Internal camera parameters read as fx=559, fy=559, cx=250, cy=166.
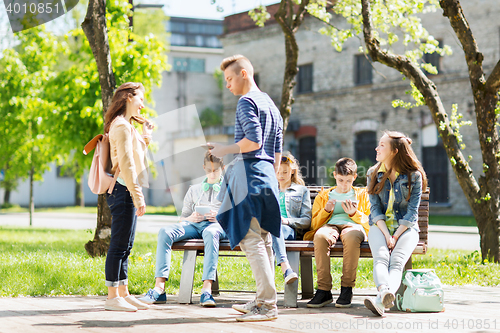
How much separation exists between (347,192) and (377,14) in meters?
5.63

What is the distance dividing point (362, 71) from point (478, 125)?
1855 cm

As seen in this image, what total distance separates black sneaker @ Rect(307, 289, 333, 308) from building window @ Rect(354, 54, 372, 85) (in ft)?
70.1

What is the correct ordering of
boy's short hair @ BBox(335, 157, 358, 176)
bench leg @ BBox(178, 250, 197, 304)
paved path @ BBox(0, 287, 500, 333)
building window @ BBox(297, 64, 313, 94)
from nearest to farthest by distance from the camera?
paved path @ BBox(0, 287, 500, 333)
bench leg @ BBox(178, 250, 197, 304)
boy's short hair @ BBox(335, 157, 358, 176)
building window @ BBox(297, 64, 313, 94)

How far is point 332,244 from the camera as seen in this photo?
500 cm

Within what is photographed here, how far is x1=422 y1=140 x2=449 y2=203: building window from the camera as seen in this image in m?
23.3

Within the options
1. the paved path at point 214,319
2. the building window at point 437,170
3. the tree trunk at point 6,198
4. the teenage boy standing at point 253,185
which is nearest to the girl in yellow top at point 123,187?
the paved path at point 214,319

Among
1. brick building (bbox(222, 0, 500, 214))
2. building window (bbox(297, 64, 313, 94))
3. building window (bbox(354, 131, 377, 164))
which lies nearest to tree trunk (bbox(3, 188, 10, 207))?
brick building (bbox(222, 0, 500, 214))

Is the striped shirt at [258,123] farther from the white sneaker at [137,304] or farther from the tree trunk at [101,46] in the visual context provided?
the tree trunk at [101,46]

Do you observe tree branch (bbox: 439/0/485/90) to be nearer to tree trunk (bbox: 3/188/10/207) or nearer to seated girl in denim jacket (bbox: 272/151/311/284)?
seated girl in denim jacket (bbox: 272/151/311/284)

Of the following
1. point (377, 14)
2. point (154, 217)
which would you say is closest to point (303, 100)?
point (154, 217)

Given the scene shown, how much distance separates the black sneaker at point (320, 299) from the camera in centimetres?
486

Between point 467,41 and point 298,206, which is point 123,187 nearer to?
point 298,206

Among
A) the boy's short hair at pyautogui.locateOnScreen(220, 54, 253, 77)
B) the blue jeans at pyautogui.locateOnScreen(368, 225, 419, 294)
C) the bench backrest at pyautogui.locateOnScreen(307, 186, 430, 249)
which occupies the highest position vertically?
the boy's short hair at pyautogui.locateOnScreen(220, 54, 253, 77)

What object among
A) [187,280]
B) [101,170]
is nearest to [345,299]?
[187,280]
